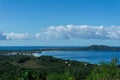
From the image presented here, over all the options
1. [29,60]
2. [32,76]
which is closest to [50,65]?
[29,60]

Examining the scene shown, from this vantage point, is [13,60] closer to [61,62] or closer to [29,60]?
[29,60]

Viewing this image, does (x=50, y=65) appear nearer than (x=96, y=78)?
No

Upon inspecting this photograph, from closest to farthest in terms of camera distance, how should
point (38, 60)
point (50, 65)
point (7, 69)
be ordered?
1. point (7, 69)
2. point (50, 65)
3. point (38, 60)

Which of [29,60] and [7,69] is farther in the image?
[29,60]

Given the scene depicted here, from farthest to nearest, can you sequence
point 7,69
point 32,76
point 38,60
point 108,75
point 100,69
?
1. point 38,60
2. point 7,69
3. point 32,76
4. point 100,69
5. point 108,75

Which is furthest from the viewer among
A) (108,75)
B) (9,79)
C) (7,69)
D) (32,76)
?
(7,69)

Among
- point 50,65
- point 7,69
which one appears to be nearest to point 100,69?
point 7,69

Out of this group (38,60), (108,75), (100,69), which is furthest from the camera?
(38,60)

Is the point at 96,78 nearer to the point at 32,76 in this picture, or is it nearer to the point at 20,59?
the point at 32,76
